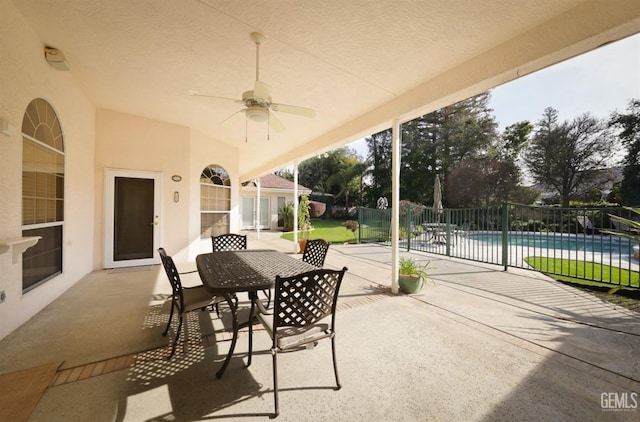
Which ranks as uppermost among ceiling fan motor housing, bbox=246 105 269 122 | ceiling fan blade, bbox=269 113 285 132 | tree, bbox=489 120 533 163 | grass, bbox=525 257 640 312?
tree, bbox=489 120 533 163

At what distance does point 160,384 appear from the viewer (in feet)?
6.35

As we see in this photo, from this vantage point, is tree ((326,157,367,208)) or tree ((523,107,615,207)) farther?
tree ((326,157,367,208))

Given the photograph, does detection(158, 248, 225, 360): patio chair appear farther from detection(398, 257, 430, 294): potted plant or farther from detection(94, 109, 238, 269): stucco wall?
detection(94, 109, 238, 269): stucco wall

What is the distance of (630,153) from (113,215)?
22991mm

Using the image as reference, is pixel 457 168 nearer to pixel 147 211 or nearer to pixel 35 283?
pixel 147 211

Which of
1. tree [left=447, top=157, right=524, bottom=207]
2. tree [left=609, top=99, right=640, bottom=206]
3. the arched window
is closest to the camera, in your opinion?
the arched window

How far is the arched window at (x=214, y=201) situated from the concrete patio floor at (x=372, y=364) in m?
3.12

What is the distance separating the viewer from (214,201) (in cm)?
682

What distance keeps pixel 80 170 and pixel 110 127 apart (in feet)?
4.45

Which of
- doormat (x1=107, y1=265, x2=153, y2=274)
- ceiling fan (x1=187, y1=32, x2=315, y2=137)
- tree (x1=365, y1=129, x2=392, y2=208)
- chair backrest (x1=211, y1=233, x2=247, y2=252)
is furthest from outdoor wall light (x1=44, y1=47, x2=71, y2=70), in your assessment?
tree (x1=365, y1=129, x2=392, y2=208)

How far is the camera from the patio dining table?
208 cm

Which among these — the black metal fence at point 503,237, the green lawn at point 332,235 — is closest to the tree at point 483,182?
the black metal fence at point 503,237

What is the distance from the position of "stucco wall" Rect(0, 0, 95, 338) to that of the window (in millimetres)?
120

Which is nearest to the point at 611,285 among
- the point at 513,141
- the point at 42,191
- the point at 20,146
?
the point at 20,146
